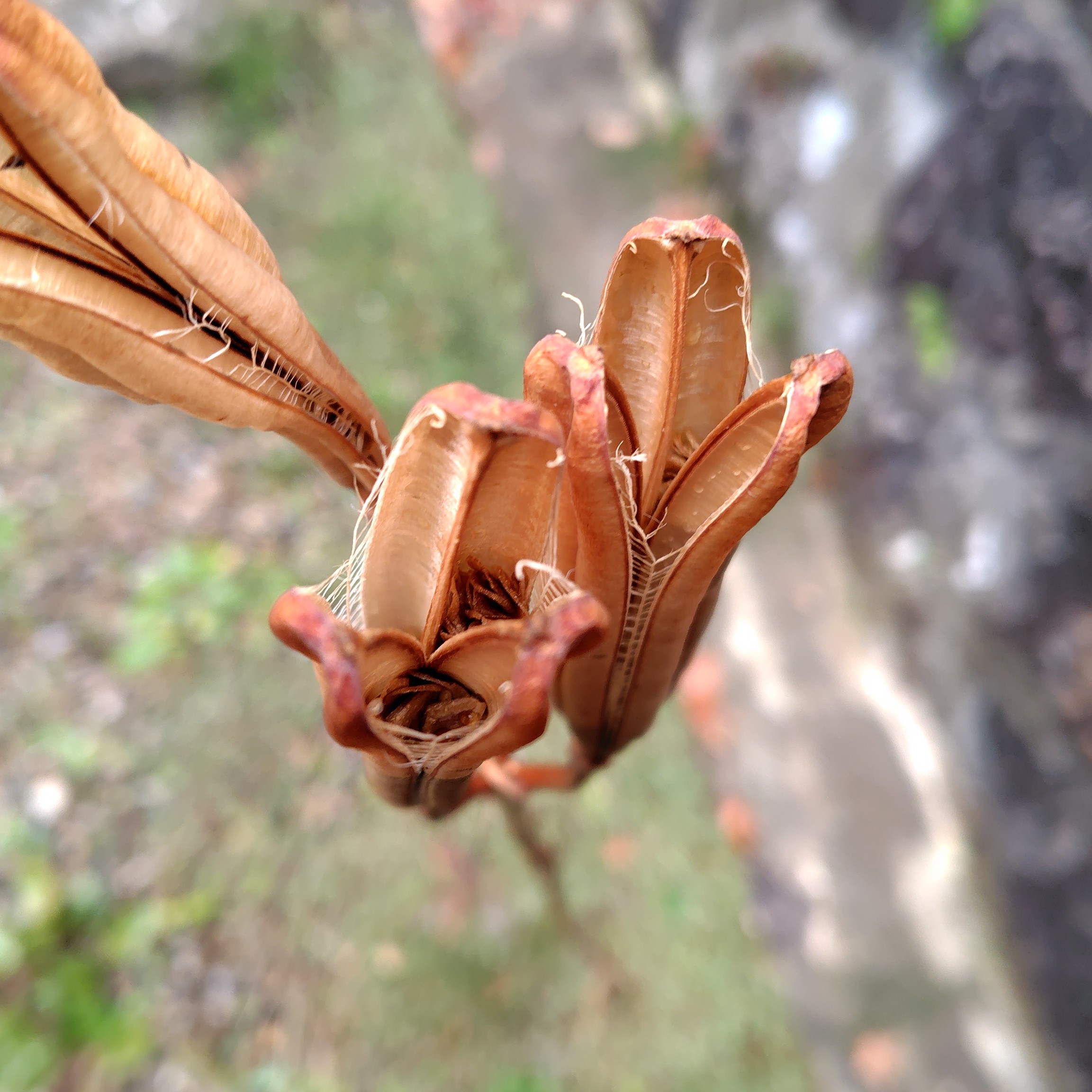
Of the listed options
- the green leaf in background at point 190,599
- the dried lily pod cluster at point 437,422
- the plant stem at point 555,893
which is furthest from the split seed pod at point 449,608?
the green leaf in background at point 190,599

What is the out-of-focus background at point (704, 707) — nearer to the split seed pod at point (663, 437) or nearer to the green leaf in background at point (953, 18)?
the green leaf in background at point (953, 18)

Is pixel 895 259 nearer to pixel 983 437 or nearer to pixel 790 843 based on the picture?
pixel 983 437

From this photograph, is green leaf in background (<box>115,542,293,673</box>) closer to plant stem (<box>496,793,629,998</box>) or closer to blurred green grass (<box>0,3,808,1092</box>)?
blurred green grass (<box>0,3,808,1092</box>)

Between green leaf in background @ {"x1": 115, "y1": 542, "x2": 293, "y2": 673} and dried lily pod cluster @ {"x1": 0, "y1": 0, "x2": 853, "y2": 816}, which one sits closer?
dried lily pod cluster @ {"x1": 0, "y1": 0, "x2": 853, "y2": 816}

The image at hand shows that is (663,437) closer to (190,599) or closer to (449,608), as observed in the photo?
(449,608)

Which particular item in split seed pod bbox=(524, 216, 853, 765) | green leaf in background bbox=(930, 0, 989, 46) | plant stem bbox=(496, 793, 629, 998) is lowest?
plant stem bbox=(496, 793, 629, 998)

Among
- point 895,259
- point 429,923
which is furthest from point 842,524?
point 429,923

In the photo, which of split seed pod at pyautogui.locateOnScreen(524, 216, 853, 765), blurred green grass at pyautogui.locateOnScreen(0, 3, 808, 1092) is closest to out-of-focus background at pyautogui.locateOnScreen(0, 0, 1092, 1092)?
blurred green grass at pyautogui.locateOnScreen(0, 3, 808, 1092)

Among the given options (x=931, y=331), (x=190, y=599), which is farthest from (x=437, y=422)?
(x=931, y=331)
